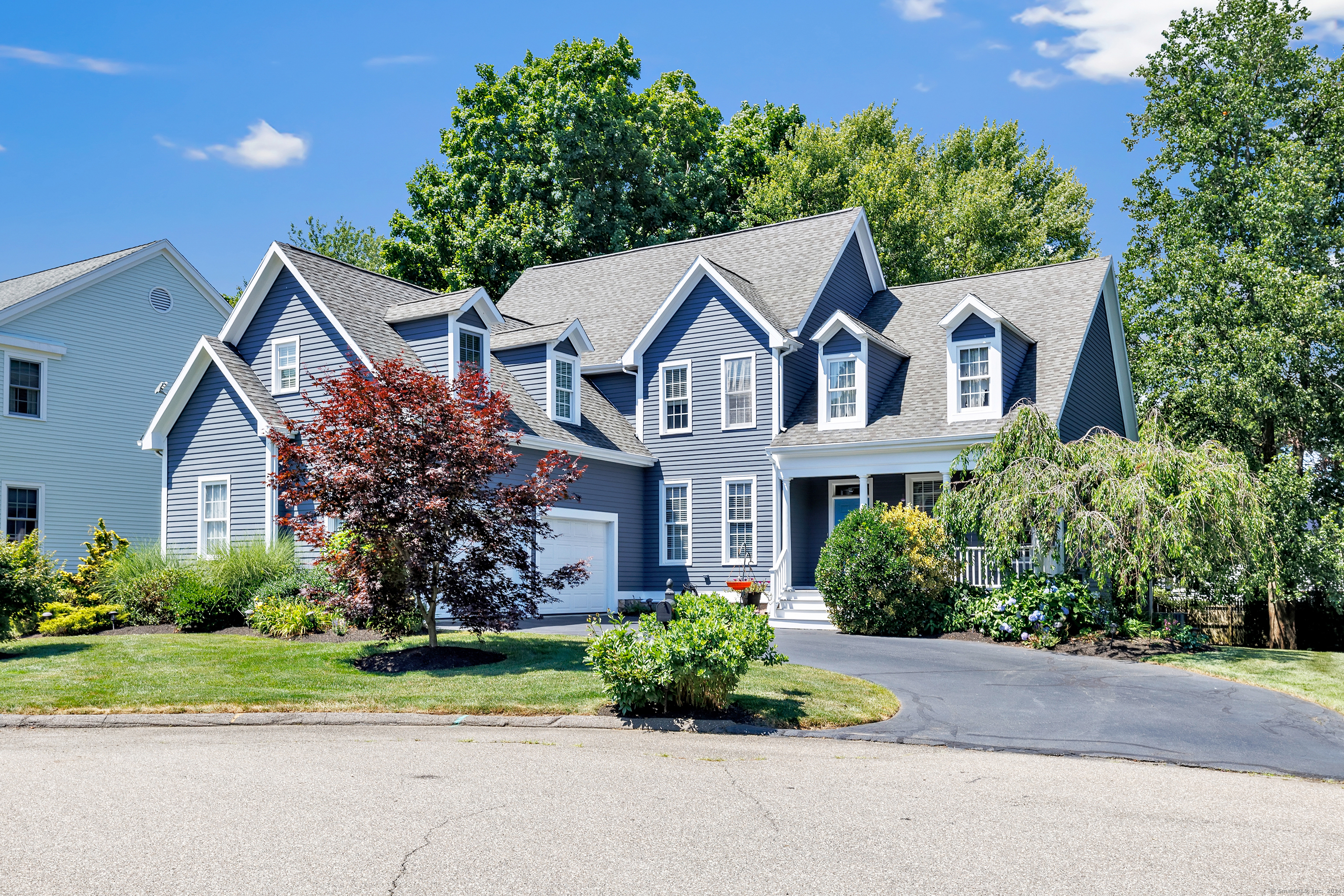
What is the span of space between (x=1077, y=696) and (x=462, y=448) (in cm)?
830

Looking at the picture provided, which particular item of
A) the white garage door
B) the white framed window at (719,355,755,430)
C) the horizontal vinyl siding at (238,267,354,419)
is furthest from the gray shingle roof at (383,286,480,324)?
the white framed window at (719,355,755,430)

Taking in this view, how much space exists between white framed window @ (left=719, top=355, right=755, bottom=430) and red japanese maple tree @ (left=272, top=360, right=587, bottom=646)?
10.4 meters

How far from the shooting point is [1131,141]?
2800cm

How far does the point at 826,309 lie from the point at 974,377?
15.4 ft

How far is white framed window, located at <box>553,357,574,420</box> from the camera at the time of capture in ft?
79.3

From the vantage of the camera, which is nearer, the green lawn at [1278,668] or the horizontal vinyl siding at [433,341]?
the green lawn at [1278,668]

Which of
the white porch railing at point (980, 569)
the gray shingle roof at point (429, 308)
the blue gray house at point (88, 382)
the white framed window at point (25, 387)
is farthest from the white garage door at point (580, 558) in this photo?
the white framed window at point (25, 387)

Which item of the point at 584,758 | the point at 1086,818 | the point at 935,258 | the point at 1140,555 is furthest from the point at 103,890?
the point at 935,258

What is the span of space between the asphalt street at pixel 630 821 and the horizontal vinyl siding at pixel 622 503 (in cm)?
1363

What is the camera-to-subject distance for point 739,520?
954 inches

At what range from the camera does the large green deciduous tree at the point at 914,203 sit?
35.8 meters

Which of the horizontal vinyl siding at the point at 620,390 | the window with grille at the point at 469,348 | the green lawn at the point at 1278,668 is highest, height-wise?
the window with grille at the point at 469,348

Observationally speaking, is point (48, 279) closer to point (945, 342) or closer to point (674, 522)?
point (674, 522)

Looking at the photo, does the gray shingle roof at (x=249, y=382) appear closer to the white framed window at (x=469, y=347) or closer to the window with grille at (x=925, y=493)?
the white framed window at (x=469, y=347)
